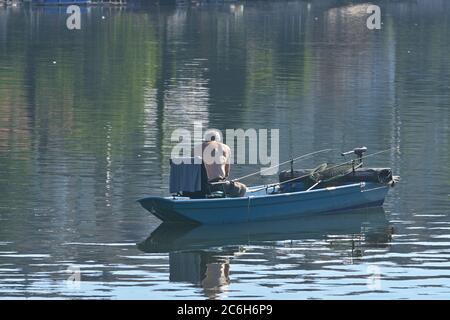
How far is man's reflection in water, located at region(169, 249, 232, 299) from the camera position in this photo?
39.1 metres

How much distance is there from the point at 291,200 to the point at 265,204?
0.89 metres

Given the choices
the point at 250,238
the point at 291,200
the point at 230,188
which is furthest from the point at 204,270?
the point at 291,200

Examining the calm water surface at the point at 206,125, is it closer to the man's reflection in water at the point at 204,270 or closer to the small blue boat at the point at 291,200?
the man's reflection in water at the point at 204,270

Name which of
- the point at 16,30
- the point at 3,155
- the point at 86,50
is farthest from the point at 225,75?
the point at 16,30

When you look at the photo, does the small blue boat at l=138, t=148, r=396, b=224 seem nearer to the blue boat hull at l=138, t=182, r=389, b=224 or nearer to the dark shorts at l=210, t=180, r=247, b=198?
the blue boat hull at l=138, t=182, r=389, b=224

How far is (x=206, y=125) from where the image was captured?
2827 inches

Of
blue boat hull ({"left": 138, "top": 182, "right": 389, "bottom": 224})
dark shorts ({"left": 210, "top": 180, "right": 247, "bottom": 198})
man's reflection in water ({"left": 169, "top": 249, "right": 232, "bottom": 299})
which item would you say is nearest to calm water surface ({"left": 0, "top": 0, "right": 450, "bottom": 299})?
man's reflection in water ({"left": 169, "top": 249, "right": 232, "bottom": 299})

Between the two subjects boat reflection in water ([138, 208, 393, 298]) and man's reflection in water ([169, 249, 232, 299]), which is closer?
man's reflection in water ([169, 249, 232, 299])

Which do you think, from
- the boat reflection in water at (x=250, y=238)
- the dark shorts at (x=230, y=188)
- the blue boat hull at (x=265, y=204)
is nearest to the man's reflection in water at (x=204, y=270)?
the boat reflection in water at (x=250, y=238)

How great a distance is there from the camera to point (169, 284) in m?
39.0

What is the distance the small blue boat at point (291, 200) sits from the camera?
4625 cm

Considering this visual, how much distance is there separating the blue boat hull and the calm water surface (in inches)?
14.0

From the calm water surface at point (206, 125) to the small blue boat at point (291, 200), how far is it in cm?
39
